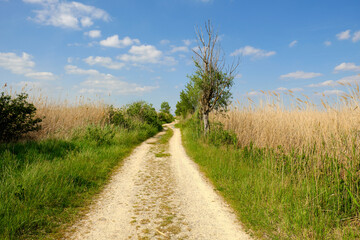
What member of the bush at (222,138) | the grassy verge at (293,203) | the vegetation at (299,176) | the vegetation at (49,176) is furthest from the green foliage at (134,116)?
the grassy verge at (293,203)

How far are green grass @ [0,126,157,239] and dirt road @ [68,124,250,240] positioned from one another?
44 cm

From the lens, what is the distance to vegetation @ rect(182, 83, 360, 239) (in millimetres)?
3516

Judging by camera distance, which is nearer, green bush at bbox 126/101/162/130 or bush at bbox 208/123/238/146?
bush at bbox 208/123/238/146

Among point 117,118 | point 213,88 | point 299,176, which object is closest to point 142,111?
point 117,118

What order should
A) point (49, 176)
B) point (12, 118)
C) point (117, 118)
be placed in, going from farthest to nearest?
1. point (117, 118)
2. point (12, 118)
3. point (49, 176)

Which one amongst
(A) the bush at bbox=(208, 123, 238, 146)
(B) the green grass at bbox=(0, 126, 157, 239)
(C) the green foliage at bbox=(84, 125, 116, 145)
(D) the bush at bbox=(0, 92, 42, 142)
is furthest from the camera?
(C) the green foliage at bbox=(84, 125, 116, 145)

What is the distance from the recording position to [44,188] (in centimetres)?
455

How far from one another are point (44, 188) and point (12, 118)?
225 inches

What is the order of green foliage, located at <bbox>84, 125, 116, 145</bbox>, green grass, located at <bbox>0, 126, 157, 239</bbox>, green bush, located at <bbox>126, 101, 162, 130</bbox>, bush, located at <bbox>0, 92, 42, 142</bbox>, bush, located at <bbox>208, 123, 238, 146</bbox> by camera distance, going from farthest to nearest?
green bush, located at <bbox>126, 101, 162, 130</bbox>, green foliage, located at <bbox>84, 125, 116, 145</bbox>, bush, located at <bbox>208, 123, 238, 146</bbox>, bush, located at <bbox>0, 92, 42, 142</bbox>, green grass, located at <bbox>0, 126, 157, 239</bbox>

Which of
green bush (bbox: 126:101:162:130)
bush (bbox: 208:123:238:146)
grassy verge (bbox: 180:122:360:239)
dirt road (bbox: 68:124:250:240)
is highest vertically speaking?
green bush (bbox: 126:101:162:130)

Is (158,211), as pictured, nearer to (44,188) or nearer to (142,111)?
(44,188)

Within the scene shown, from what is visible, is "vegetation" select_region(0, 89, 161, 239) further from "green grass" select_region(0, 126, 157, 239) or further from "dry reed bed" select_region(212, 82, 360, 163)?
"dry reed bed" select_region(212, 82, 360, 163)

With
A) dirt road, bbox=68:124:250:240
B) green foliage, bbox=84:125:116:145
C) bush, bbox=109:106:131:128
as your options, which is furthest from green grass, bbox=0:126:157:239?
bush, bbox=109:106:131:128

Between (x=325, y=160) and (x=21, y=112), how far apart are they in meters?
11.5
